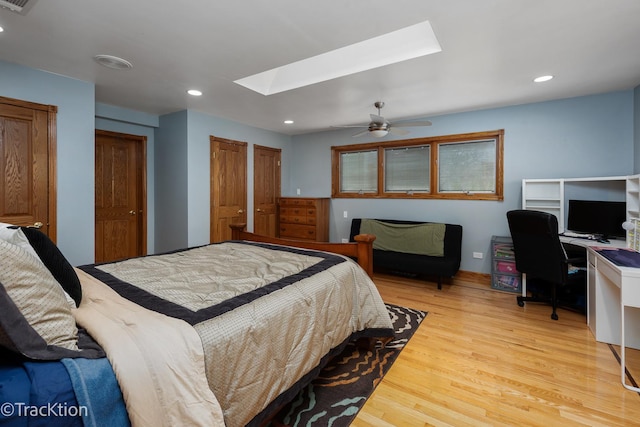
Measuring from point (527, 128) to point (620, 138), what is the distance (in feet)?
2.98

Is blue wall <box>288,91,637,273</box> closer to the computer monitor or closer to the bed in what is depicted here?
the computer monitor

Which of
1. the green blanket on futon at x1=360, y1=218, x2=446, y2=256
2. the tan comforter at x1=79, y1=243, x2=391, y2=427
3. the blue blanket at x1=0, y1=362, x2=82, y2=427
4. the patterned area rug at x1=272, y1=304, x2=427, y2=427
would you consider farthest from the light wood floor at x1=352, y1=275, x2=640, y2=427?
the blue blanket at x1=0, y1=362, x2=82, y2=427

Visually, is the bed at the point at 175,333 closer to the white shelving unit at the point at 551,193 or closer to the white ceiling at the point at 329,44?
the white ceiling at the point at 329,44

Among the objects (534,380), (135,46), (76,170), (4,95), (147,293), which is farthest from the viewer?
(76,170)

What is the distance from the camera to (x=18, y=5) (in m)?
1.77

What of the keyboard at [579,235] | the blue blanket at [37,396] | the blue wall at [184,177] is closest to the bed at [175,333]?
the blue blanket at [37,396]

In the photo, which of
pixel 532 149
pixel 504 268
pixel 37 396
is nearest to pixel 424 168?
pixel 532 149

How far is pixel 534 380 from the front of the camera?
6.70ft

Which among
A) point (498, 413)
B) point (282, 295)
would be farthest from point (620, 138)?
point (282, 295)

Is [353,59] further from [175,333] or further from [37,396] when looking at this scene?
[37,396]

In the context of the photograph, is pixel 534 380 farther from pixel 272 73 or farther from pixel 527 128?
pixel 272 73

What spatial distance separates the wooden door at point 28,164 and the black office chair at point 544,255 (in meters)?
4.70

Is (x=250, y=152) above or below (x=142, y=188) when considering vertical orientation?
above

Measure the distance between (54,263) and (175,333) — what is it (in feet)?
2.22
